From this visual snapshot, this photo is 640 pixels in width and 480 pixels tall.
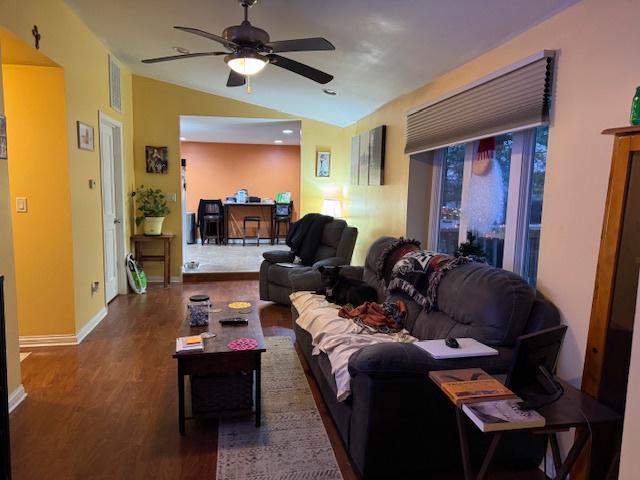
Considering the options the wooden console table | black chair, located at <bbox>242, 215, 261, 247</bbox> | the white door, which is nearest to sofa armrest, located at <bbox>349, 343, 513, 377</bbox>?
the white door

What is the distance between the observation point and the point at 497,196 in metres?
2.83

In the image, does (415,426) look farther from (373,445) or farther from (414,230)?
(414,230)

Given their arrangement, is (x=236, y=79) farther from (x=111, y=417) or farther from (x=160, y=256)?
(x=160, y=256)

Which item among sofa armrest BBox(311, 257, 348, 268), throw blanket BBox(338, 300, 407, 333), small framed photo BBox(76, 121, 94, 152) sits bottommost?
throw blanket BBox(338, 300, 407, 333)

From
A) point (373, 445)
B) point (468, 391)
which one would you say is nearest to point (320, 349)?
point (373, 445)

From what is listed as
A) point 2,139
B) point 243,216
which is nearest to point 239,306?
point 2,139

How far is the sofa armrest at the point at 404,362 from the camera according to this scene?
1793mm

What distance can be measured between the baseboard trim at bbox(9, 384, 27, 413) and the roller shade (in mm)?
3213

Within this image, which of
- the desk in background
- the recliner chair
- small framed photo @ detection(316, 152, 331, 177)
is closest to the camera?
the recliner chair

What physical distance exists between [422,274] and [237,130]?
18.3 feet

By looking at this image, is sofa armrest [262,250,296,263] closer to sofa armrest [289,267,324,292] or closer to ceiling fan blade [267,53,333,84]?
sofa armrest [289,267,324,292]

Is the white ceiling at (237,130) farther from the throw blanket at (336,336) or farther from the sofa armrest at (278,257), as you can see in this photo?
the throw blanket at (336,336)

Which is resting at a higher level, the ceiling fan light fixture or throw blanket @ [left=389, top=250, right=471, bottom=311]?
the ceiling fan light fixture

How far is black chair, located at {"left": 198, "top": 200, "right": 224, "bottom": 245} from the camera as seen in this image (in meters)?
8.68
